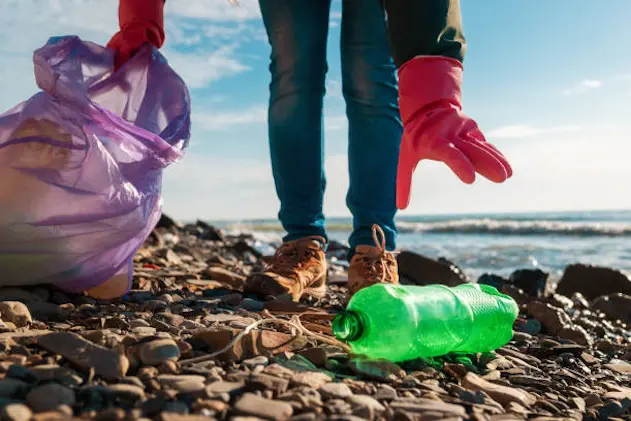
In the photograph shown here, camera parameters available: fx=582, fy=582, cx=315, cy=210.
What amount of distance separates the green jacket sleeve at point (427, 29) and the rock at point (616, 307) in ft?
9.46

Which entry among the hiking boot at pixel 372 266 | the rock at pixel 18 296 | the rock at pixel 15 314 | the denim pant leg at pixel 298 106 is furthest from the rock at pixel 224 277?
the rock at pixel 15 314

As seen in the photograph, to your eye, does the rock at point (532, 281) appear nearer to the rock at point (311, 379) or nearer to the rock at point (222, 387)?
the rock at point (311, 379)

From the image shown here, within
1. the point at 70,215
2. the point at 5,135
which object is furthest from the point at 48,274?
the point at 5,135

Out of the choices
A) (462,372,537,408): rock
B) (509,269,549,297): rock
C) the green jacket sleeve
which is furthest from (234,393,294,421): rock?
(509,269,549,297): rock

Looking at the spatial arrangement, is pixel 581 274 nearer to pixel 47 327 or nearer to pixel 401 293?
pixel 401 293

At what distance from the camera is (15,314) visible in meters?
1.76

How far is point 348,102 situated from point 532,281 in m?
2.84

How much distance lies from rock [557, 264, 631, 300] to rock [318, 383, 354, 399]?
427 cm

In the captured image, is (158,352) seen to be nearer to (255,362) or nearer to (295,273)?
(255,362)

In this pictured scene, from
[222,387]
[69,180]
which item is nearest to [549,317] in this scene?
[222,387]

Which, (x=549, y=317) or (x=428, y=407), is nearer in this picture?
(x=428, y=407)

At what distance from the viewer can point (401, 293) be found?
1684 mm

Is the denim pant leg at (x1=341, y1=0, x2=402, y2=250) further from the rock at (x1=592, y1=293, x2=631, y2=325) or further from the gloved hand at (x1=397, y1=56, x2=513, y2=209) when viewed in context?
the rock at (x1=592, y1=293, x2=631, y2=325)

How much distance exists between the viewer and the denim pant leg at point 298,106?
261cm
